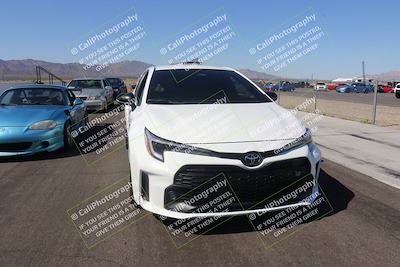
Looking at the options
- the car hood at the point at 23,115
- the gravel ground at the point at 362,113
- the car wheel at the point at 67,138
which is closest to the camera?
the car hood at the point at 23,115

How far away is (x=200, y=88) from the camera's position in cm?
554

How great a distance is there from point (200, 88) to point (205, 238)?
2299 mm

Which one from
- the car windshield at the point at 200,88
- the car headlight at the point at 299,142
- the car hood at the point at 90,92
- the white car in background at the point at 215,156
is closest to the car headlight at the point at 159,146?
the white car in background at the point at 215,156

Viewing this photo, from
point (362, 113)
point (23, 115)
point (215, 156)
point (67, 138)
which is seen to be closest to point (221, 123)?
point (215, 156)

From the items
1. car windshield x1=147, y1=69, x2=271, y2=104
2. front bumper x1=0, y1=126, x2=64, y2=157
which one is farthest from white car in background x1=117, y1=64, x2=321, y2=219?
front bumper x1=0, y1=126, x2=64, y2=157

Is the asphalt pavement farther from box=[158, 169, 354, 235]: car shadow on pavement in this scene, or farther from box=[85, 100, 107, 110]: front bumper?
box=[85, 100, 107, 110]: front bumper

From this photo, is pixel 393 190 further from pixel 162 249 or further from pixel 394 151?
pixel 162 249

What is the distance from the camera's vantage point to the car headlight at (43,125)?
7.14 meters

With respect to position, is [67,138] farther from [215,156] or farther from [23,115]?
[215,156]

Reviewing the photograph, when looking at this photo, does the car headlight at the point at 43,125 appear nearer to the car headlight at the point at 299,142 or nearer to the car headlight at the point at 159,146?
the car headlight at the point at 159,146

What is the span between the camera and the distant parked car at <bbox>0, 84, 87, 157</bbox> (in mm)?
6965

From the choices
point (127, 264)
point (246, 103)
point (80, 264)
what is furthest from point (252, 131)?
point (80, 264)

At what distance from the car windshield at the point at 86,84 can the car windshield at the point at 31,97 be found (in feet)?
31.8

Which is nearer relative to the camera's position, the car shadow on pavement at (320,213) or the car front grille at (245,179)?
the car front grille at (245,179)
